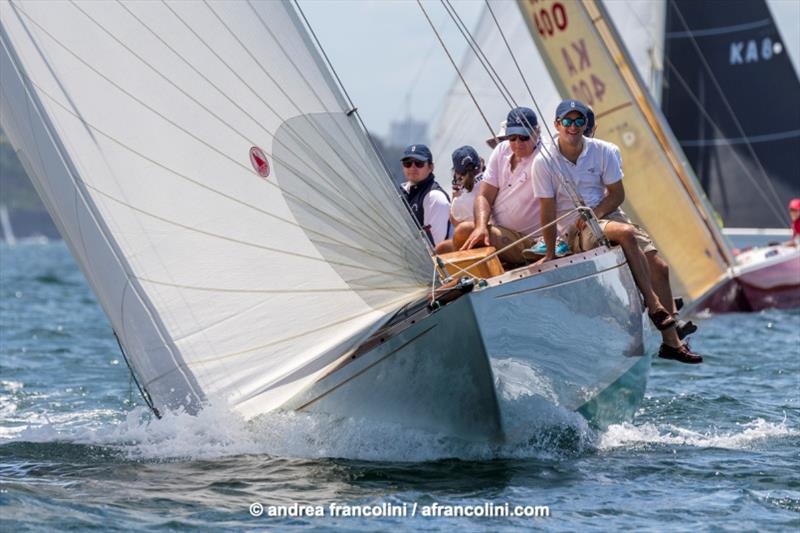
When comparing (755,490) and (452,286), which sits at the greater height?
(452,286)

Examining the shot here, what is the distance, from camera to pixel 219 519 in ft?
19.1

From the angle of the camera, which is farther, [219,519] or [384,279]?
[384,279]

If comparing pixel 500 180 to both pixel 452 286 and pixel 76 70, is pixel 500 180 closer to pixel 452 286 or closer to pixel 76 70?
pixel 452 286

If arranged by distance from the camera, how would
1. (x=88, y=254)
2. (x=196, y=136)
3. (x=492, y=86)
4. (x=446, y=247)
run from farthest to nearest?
1. (x=492, y=86)
2. (x=446, y=247)
3. (x=88, y=254)
4. (x=196, y=136)

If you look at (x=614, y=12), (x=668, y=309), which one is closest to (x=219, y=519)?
(x=668, y=309)

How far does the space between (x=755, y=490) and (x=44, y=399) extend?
16.5 feet

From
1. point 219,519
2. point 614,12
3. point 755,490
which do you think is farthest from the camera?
point 614,12

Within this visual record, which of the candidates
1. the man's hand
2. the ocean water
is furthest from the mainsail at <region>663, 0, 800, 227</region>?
the man's hand

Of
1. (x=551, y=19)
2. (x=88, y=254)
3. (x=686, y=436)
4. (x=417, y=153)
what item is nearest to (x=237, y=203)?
(x=88, y=254)

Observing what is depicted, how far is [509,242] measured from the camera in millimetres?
7762

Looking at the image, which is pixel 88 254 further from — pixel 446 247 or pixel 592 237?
pixel 592 237

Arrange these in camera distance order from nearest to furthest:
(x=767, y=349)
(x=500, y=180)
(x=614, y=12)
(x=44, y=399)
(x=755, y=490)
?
(x=755, y=490)
(x=500, y=180)
(x=44, y=399)
(x=767, y=349)
(x=614, y=12)

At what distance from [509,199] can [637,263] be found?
2.32 feet

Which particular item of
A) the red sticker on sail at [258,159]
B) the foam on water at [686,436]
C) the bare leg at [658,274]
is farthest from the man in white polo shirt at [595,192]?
the red sticker on sail at [258,159]
